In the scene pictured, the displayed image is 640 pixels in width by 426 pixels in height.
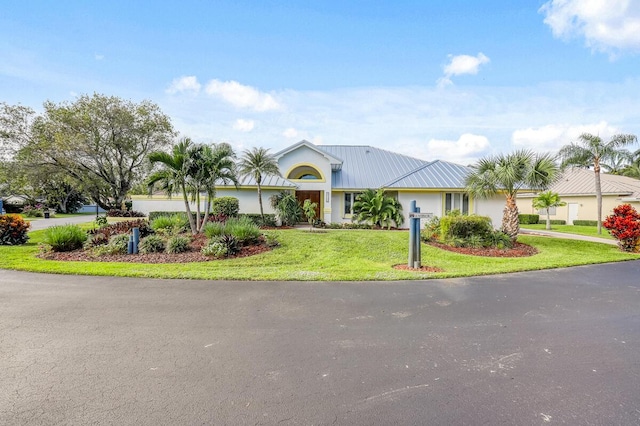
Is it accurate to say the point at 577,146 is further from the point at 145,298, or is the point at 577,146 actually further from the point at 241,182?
the point at 145,298

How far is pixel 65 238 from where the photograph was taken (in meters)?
10.9

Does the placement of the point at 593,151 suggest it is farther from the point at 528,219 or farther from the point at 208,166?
the point at 208,166

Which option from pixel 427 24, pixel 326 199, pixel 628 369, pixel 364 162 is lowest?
pixel 628 369

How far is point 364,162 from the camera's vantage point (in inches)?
956

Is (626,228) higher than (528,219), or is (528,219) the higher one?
(626,228)

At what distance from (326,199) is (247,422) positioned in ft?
59.1

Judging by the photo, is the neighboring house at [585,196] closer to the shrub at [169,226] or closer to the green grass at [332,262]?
the green grass at [332,262]

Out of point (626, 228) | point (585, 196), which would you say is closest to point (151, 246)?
point (626, 228)

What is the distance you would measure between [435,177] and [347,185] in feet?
18.1

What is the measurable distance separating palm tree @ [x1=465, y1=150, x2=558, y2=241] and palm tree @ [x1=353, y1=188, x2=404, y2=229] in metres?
4.96

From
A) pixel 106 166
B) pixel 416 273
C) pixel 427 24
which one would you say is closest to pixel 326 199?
pixel 427 24

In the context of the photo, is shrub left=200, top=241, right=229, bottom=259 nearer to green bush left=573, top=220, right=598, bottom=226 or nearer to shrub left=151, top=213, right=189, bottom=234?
shrub left=151, top=213, right=189, bottom=234

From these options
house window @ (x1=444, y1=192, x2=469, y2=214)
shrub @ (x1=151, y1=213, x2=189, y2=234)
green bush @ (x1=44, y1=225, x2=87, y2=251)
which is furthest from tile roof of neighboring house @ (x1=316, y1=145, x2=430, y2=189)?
green bush @ (x1=44, y1=225, x2=87, y2=251)

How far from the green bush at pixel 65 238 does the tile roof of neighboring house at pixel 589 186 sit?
31.2 meters
